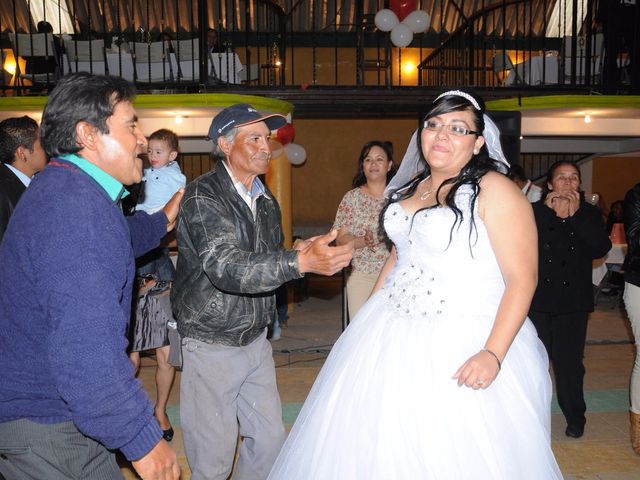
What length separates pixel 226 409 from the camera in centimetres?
296

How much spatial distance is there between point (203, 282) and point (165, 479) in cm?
121

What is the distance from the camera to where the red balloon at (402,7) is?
10.5 meters

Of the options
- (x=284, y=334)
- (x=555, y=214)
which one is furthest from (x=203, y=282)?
(x=284, y=334)

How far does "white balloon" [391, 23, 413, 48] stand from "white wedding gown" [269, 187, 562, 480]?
25.5ft

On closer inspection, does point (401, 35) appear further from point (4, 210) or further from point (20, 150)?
point (4, 210)

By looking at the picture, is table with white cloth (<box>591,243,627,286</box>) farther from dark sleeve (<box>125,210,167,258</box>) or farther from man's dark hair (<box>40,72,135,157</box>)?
man's dark hair (<box>40,72,135,157</box>)

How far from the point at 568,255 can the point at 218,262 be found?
279cm

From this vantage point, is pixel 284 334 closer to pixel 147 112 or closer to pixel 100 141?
pixel 147 112

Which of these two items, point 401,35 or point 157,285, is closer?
point 157,285

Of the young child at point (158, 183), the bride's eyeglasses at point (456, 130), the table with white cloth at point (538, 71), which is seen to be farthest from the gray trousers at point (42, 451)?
the table with white cloth at point (538, 71)

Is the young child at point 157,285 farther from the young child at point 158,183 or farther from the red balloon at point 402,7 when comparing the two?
the red balloon at point 402,7

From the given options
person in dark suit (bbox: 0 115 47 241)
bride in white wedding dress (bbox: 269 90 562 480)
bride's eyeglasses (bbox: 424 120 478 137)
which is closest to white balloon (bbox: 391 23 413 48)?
person in dark suit (bbox: 0 115 47 241)

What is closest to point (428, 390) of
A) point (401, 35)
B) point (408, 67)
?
point (401, 35)

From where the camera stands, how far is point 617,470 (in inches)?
159
